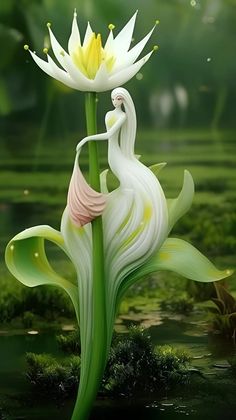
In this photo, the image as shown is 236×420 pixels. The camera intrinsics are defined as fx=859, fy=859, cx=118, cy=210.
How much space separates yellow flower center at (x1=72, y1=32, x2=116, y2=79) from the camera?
242cm

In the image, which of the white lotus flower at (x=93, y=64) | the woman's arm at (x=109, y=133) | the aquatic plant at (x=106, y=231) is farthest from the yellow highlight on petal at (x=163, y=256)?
the white lotus flower at (x=93, y=64)

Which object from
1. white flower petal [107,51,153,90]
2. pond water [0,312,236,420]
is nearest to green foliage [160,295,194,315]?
pond water [0,312,236,420]

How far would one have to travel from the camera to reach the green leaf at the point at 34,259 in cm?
257

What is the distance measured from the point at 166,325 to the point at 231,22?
1136mm

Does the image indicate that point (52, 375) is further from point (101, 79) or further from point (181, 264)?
point (101, 79)

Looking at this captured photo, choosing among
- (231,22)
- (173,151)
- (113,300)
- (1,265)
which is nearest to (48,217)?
(1,265)

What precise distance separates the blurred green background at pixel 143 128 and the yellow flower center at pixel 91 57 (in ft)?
2.39

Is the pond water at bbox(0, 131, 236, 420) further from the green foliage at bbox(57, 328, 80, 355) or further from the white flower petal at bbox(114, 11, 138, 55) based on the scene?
the white flower petal at bbox(114, 11, 138, 55)

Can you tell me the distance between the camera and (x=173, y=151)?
3201 mm

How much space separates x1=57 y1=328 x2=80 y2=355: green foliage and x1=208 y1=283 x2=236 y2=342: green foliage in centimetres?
51

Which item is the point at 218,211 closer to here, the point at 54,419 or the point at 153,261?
the point at 153,261

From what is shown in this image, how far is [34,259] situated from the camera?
8.59 ft

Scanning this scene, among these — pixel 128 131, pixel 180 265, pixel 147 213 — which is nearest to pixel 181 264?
pixel 180 265

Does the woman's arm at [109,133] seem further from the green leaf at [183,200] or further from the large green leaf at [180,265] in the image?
the large green leaf at [180,265]
